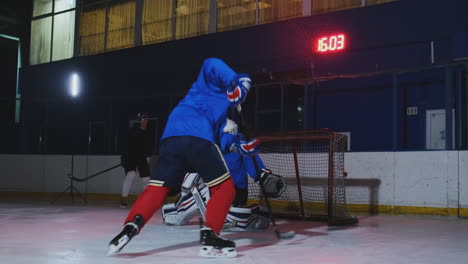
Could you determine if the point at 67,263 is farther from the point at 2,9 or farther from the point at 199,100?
the point at 2,9

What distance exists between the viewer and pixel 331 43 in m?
10.6

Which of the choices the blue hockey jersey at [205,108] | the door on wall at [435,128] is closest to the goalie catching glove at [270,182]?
the blue hockey jersey at [205,108]

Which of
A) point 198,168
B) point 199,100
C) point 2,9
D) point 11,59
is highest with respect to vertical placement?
point 2,9

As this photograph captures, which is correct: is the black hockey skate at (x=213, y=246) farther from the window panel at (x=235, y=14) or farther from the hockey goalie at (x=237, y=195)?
the window panel at (x=235, y=14)

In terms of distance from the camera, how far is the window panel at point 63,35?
16703 mm

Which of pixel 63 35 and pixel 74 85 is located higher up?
pixel 63 35

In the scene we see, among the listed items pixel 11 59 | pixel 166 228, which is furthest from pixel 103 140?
pixel 166 228

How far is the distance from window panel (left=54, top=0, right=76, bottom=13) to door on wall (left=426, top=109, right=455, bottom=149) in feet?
38.9

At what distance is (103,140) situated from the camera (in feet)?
45.3

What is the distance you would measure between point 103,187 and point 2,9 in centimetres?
1014

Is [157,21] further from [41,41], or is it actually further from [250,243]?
[250,243]

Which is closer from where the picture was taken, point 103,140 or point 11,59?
point 103,140

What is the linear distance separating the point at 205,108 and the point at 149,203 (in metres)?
0.68

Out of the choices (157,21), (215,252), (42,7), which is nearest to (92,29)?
Answer: (157,21)
